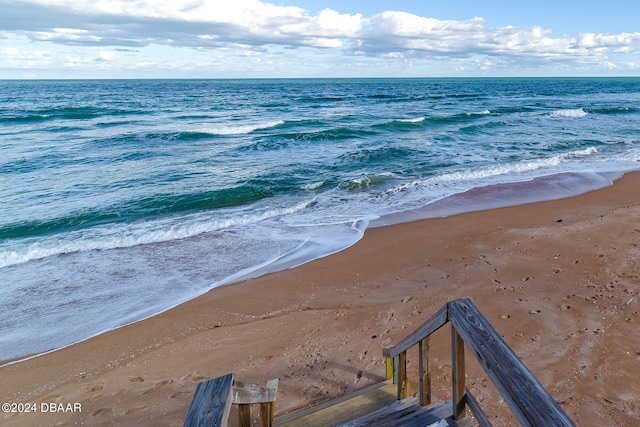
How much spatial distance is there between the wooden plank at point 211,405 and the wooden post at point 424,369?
60.7 inches

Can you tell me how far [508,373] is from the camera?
6.90 ft

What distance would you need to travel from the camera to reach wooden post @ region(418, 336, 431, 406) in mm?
3215

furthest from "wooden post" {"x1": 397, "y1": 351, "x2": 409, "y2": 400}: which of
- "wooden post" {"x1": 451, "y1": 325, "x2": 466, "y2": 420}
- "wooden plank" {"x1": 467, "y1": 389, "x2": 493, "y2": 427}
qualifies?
"wooden plank" {"x1": 467, "y1": 389, "x2": 493, "y2": 427}

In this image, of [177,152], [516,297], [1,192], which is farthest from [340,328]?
[177,152]

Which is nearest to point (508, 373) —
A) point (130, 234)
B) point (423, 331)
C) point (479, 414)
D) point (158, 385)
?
point (479, 414)

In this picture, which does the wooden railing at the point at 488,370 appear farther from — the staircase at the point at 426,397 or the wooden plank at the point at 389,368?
the wooden plank at the point at 389,368

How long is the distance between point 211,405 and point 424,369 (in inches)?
70.0

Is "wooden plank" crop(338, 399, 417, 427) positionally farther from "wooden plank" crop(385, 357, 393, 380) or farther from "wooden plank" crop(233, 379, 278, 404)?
"wooden plank" crop(233, 379, 278, 404)

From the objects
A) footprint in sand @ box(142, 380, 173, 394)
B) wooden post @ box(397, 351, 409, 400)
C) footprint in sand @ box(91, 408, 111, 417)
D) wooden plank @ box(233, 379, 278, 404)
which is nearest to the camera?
wooden plank @ box(233, 379, 278, 404)

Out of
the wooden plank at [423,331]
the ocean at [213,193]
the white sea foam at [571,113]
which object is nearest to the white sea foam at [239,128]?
the ocean at [213,193]

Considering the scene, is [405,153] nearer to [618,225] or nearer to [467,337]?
[618,225]

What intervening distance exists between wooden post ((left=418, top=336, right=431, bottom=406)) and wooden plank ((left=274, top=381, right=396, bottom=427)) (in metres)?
0.63

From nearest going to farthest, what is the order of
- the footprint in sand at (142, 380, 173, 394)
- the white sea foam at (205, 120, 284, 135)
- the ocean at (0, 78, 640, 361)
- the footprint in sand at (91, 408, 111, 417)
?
the footprint in sand at (91, 408, 111, 417) → the footprint in sand at (142, 380, 173, 394) → the ocean at (0, 78, 640, 361) → the white sea foam at (205, 120, 284, 135)

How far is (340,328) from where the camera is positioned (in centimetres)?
582
